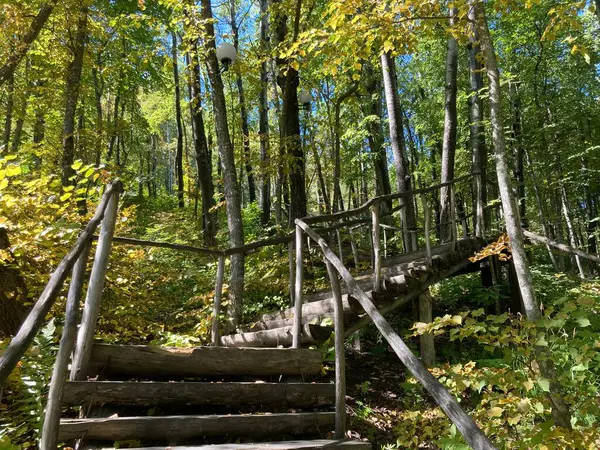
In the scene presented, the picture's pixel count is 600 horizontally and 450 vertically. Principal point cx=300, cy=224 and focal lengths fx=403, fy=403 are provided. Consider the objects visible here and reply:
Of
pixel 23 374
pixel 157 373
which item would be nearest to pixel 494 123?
pixel 157 373

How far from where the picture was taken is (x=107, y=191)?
134 inches

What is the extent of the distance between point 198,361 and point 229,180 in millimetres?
3892

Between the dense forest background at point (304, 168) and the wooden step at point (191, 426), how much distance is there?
45 cm

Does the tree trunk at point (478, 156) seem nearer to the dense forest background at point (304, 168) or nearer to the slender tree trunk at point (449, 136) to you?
the dense forest background at point (304, 168)

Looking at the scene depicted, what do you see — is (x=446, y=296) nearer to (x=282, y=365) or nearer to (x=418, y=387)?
(x=418, y=387)

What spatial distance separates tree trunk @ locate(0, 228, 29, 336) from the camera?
13.9 ft

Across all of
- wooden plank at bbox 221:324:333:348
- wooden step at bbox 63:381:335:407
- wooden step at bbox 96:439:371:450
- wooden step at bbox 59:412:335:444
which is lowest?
wooden step at bbox 96:439:371:450

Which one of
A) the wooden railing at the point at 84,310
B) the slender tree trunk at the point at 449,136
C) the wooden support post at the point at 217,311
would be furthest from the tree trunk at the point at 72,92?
the slender tree trunk at the point at 449,136

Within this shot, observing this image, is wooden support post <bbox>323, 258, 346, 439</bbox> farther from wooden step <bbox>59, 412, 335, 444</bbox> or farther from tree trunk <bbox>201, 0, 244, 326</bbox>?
tree trunk <bbox>201, 0, 244, 326</bbox>

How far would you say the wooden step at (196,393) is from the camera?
2.89 metres

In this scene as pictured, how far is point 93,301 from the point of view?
3250 mm

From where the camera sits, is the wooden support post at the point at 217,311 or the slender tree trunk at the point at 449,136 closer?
the wooden support post at the point at 217,311

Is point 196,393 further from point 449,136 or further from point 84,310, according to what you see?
point 449,136

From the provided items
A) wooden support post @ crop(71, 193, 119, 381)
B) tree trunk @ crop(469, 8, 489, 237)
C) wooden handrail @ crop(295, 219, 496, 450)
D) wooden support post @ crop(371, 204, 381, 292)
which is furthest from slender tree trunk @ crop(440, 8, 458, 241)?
wooden support post @ crop(71, 193, 119, 381)
